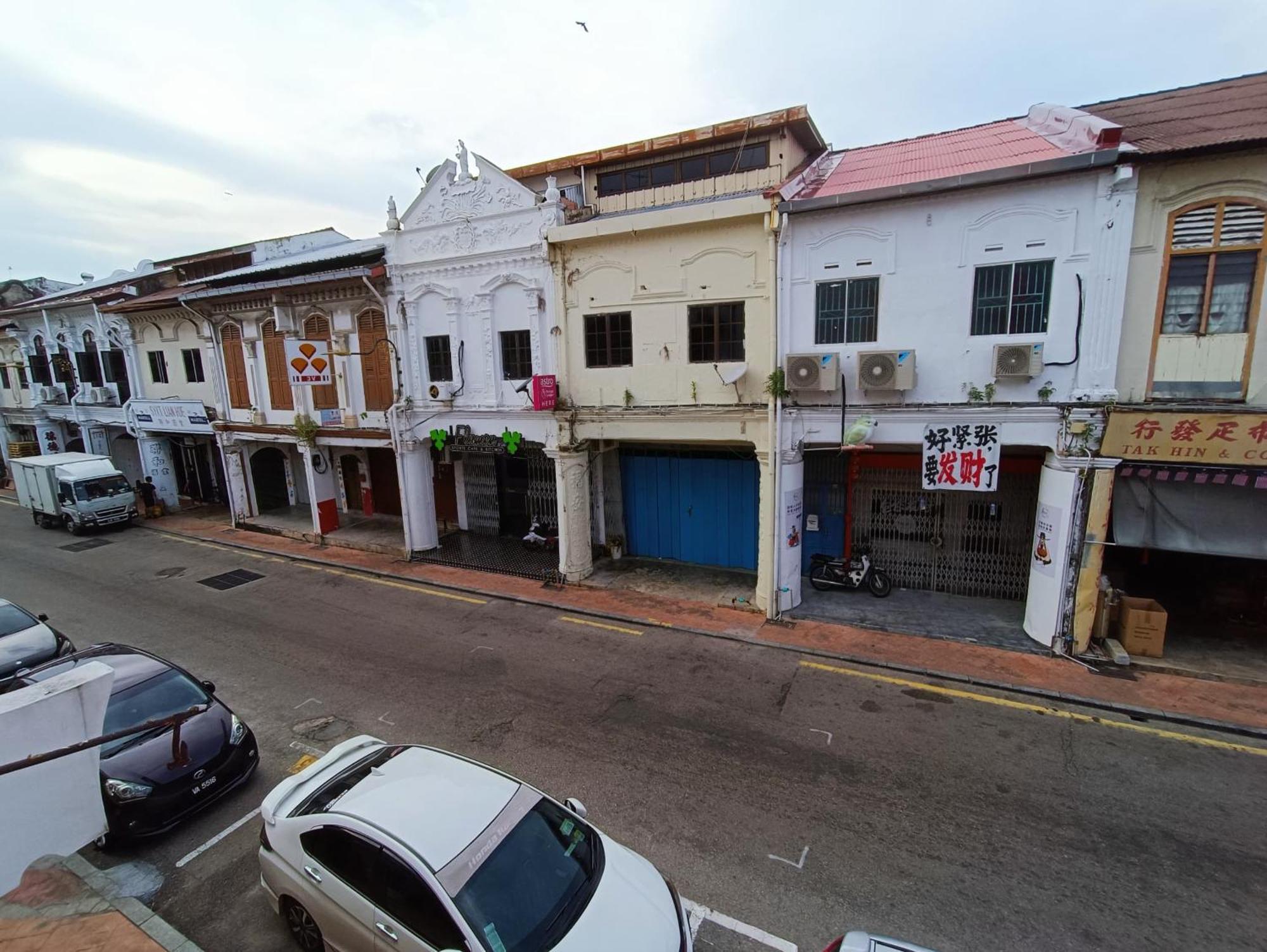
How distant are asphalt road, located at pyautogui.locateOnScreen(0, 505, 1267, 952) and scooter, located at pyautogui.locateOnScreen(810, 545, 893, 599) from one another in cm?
343

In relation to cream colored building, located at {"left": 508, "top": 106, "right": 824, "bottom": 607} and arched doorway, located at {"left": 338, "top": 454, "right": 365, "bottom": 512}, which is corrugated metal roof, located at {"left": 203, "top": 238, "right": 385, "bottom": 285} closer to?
cream colored building, located at {"left": 508, "top": 106, "right": 824, "bottom": 607}

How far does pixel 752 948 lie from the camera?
5.14m

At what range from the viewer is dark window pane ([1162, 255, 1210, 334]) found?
9.12 metres

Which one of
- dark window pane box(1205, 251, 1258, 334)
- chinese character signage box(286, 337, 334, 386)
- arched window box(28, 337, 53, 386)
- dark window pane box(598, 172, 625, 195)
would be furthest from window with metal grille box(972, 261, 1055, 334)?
arched window box(28, 337, 53, 386)

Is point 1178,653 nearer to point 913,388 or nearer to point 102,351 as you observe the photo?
point 913,388

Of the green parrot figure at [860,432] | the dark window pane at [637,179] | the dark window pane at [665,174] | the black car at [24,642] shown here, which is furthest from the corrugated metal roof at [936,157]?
the black car at [24,642]

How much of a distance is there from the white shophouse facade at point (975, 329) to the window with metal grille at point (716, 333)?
99 centimetres

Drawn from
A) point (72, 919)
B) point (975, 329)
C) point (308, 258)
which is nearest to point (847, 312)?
point (975, 329)

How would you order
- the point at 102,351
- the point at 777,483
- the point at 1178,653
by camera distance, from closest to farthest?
the point at 1178,653
the point at 777,483
the point at 102,351

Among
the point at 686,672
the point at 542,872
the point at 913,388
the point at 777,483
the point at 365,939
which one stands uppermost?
the point at 913,388

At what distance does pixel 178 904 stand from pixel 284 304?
54.4 feet

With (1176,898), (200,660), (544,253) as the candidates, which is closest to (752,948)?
(1176,898)

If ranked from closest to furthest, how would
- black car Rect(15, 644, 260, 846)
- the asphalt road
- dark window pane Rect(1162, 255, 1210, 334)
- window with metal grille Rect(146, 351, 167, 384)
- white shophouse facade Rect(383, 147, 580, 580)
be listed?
the asphalt road < black car Rect(15, 644, 260, 846) < dark window pane Rect(1162, 255, 1210, 334) < white shophouse facade Rect(383, 147, 580, 580) < window with metal grille Rect(146, 351, 167, 384)

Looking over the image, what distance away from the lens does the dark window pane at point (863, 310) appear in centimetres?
1099
